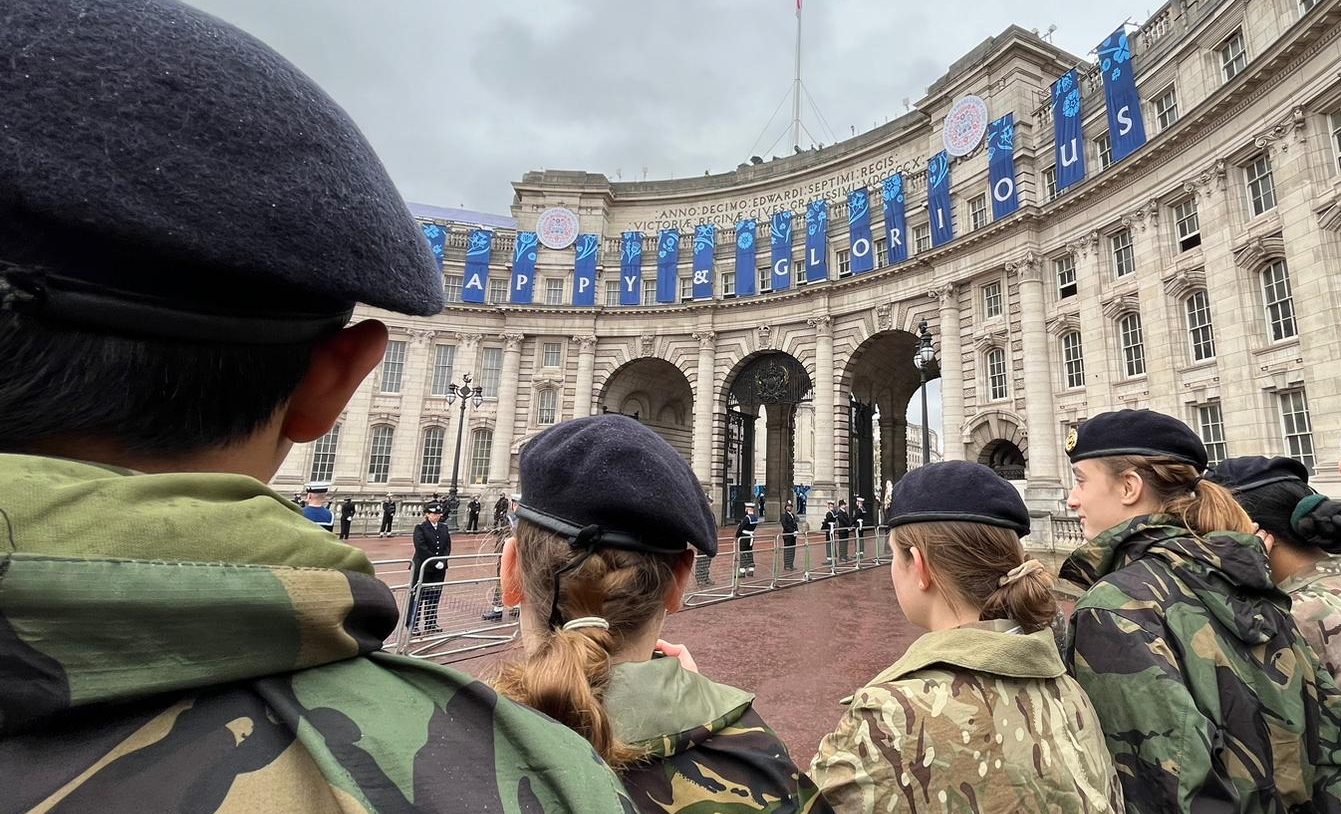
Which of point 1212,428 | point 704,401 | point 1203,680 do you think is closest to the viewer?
point 1203,680

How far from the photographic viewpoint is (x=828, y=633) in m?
9.38

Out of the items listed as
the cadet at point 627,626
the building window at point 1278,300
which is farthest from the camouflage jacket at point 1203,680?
the building window at point 1278,300

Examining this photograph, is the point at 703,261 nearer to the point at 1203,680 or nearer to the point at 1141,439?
the point at 1141,439

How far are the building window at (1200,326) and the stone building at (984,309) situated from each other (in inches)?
2.5

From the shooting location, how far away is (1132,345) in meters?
18.3

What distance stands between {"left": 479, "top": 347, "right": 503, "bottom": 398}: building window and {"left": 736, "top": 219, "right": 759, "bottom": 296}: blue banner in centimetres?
1316

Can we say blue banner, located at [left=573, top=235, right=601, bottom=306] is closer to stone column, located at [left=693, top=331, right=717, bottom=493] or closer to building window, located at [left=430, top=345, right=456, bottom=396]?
stone column, located at [left=693, top=331, right=717, bottom=493]

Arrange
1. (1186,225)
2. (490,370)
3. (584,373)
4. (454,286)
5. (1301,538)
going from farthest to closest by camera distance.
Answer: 1. (454,286)
2. (490,370)
3. (584,373)
4. (1186,225)
5. (1301,538)

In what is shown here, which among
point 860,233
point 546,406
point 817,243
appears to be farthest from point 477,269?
point 860,233

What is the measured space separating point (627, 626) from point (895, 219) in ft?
90.3

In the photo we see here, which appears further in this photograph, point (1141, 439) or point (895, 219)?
point (895, 219)

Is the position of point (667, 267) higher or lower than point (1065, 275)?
higher

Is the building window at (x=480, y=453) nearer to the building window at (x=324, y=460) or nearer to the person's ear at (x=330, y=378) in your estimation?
the building window at (x=324, y=460)

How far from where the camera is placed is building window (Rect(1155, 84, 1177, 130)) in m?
18.5
